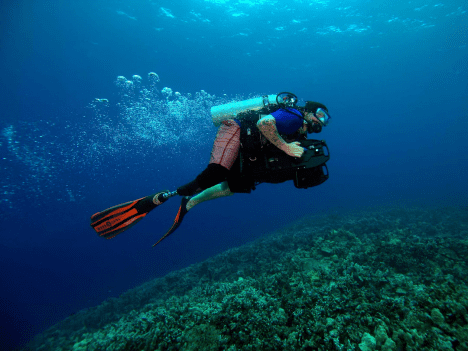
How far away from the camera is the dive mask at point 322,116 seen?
366cm

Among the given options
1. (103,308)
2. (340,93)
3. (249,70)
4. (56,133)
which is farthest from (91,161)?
(340,93)

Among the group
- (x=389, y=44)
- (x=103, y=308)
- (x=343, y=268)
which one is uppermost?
(x=389, y=44)

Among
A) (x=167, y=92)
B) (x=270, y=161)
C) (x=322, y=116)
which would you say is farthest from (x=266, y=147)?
(x=167, y=92)

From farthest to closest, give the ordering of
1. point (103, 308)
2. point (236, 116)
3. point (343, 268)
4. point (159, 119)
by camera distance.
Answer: point (159, 119), point (103, 308), point (343, 268), point (236, 116)

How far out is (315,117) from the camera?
3.68m

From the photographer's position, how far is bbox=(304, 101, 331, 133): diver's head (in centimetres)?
363

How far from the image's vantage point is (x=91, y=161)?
58.7 metres

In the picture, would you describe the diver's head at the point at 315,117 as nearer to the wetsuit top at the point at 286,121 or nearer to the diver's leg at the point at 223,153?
the wetsuit top at the point at 286,121

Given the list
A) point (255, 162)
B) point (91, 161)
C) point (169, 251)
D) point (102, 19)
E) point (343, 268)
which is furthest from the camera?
point (91, 161)

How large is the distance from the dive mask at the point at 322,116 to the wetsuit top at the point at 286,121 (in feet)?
1.93

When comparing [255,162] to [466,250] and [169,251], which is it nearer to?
[466,250]

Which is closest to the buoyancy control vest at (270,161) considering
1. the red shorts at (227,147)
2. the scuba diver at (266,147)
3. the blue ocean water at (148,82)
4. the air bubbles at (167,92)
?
the scuba diver at (266,147)

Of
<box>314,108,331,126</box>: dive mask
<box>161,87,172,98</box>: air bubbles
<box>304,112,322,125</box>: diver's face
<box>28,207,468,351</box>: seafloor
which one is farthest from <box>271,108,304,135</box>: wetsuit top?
<box>161,87,172,98</box>: air bubbles

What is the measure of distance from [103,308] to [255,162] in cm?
1242
